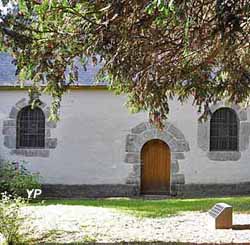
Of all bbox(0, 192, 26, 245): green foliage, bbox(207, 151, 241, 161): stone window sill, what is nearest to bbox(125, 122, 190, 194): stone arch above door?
bbox(207, 151, 241, 161): stone window sill

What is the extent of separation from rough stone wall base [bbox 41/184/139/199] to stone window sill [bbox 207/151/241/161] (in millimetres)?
2726

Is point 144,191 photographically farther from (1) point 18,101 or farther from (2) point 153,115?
(2) point 153,115

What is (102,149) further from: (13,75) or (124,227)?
(124,227)

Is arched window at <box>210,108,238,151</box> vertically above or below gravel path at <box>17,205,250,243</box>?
above

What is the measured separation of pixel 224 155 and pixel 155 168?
7.71 feet

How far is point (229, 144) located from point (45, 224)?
917cm

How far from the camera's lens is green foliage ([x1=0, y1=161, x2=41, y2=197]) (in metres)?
16.5

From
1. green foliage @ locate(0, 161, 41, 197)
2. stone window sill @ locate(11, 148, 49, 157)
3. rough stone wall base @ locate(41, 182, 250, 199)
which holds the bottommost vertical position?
rough stone wall base @ locate(41, 182, 250, 199)

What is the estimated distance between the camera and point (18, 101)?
18.0m

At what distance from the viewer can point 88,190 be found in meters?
17.6

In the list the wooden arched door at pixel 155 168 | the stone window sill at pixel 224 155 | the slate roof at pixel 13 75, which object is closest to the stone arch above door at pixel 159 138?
the wooden arched door at pixel 155 168

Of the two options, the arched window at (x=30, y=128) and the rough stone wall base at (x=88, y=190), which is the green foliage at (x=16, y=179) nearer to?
the rough stone wall base at (x=88, y=190)

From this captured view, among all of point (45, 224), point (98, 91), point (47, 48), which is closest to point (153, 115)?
point (45, 224)

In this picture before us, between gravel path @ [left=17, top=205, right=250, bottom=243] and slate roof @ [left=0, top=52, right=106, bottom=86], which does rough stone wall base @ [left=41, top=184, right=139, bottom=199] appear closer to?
slate roof @ [left=0, top=52, right=106, bottom=86]
